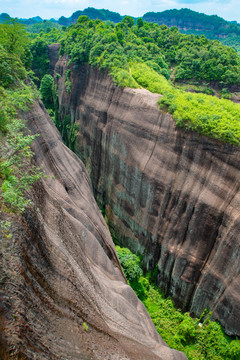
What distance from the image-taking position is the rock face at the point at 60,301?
540cm

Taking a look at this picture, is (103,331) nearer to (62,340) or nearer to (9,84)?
(62,340)

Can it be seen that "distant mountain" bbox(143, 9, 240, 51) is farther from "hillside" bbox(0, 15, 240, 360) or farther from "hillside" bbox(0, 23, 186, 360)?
"hillside" bbox(0, 23, 186, 360)

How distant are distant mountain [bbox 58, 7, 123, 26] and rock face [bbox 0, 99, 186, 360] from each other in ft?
350

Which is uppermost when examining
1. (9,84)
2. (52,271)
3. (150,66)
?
(150,66)

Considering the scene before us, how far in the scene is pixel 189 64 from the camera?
3047cm

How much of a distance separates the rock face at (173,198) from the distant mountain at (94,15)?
3569 inches

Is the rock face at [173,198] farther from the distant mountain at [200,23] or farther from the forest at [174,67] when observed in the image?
the distant mountain at [200,23]

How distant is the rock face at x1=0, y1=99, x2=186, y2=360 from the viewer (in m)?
5.40

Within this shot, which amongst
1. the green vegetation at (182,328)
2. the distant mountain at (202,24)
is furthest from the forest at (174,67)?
the distant mountain at (202,24)

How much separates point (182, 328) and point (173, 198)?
7.77 metres

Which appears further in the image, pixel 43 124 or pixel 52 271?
pixel 43 124

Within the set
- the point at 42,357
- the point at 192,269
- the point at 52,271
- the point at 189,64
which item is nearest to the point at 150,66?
the point at 189,64

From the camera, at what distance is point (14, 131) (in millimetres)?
10164

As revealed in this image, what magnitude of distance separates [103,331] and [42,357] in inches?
102
